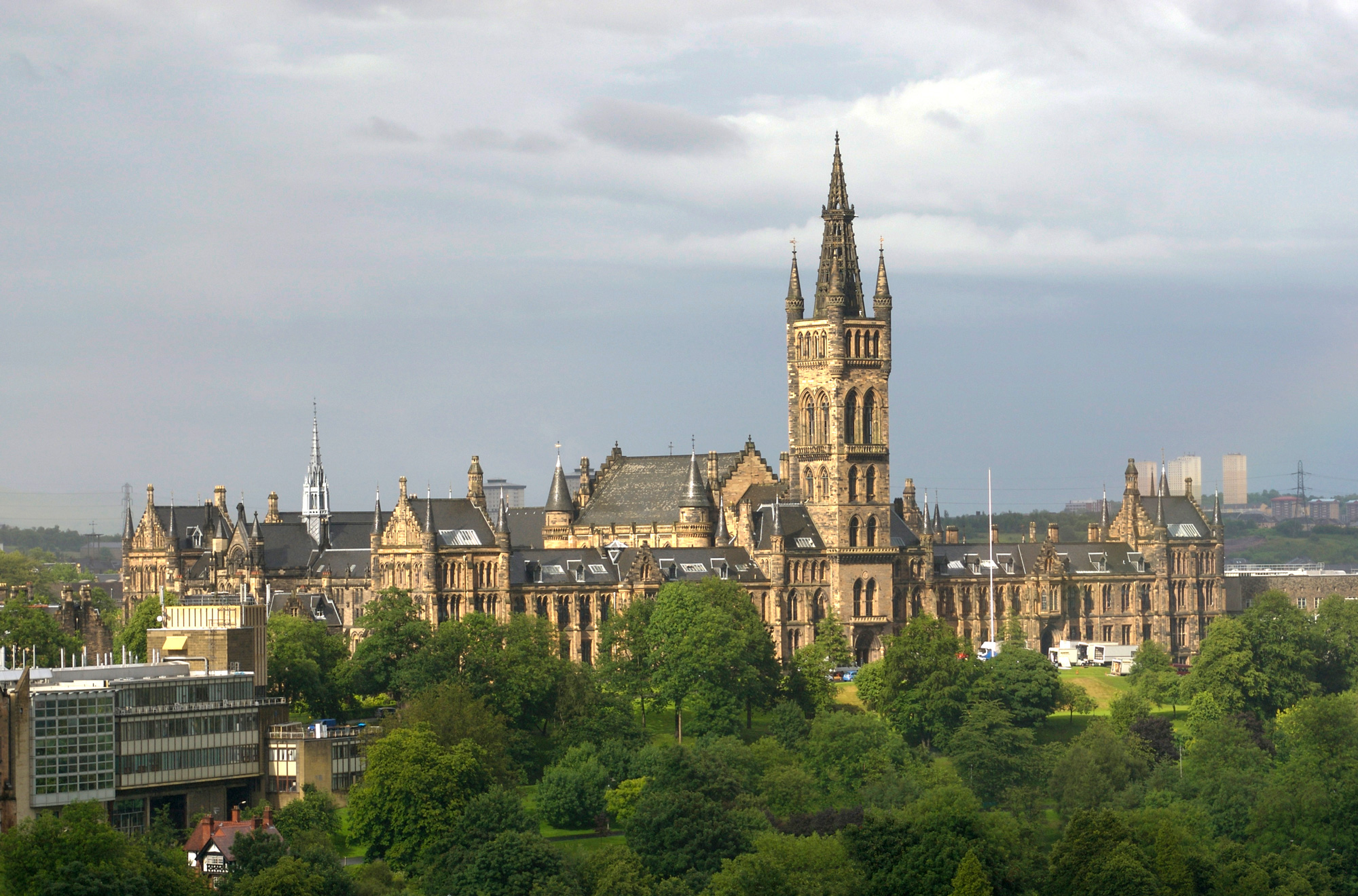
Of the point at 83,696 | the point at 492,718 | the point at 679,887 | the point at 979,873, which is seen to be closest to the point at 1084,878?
the point at 979,873

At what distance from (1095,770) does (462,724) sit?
135 feet

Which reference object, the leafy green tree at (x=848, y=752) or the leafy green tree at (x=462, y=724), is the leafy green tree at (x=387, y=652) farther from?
the leafy green tree at (x=848, y=752)

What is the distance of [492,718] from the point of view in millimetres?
178125

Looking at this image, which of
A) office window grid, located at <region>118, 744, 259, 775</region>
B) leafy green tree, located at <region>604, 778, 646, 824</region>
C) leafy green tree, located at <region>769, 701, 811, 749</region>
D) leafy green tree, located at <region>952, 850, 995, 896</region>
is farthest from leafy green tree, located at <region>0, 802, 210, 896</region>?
leafy green tree, located at <region>769, 701, 811, 749</region>

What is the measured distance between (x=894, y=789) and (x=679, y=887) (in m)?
30.4

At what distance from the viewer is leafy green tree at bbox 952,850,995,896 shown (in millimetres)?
144625

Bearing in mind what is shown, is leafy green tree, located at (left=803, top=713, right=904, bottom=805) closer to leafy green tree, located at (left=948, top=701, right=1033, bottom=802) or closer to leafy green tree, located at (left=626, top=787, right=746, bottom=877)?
leafy green tree, located at (left=948, top=701, right=1033, bottom=802)

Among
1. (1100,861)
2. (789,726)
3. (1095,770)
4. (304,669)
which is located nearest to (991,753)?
(1095,770)

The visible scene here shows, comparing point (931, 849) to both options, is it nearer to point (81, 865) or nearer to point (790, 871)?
point (790, 871)

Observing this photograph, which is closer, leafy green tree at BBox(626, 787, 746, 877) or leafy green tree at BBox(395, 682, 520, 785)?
leafy green tree at BBox(626, 787, 746, 877)

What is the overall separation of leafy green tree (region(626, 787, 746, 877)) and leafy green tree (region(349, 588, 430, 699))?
39.2 m

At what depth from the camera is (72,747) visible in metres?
156

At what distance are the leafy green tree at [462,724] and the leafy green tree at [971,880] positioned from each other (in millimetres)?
32819

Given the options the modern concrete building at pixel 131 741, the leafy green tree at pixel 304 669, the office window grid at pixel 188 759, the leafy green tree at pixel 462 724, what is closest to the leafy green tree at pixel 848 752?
the leafy green tree at pixel 462 724
